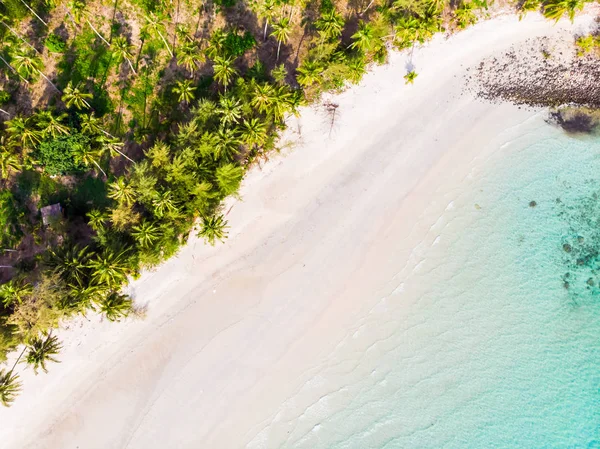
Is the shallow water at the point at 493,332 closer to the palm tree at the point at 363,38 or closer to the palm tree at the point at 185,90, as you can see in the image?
the palm tree at the point at 363,38

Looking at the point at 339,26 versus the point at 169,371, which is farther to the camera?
the point at 169,371

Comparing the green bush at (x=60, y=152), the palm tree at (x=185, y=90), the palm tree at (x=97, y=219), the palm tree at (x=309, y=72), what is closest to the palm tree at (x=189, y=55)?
the palm tree at (x=185, y=90)

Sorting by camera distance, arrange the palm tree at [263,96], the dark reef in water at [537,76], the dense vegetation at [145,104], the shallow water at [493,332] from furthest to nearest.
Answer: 1. the dark reef in water at [537,76]
2. the shallow water at [493,332]
3. the dense vegetation at [145,104]
4. the palm tree at [263,96]

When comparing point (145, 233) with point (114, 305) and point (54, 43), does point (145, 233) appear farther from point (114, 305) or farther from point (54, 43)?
point (54, 43)

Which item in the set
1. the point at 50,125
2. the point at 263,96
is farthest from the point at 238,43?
the point at 50,125

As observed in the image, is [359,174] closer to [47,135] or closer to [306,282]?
[306,282]

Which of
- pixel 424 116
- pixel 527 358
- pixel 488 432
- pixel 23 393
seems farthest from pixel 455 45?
pixel 23 393
